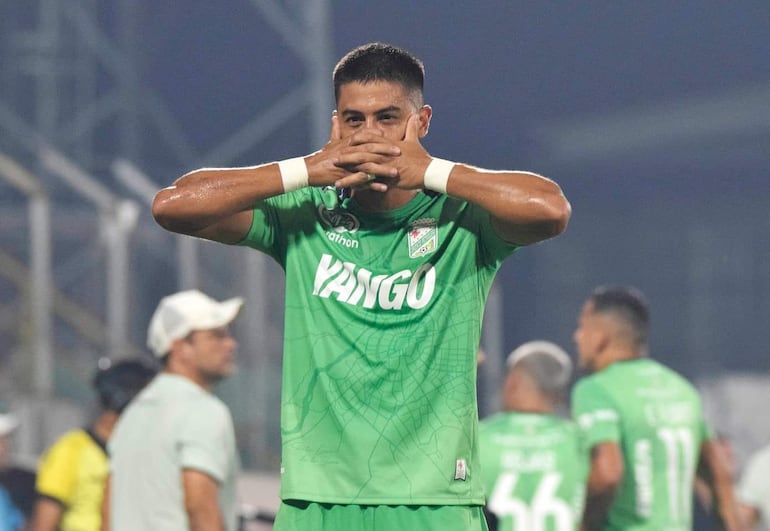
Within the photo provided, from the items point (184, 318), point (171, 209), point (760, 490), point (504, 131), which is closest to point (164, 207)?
point (171, 209)

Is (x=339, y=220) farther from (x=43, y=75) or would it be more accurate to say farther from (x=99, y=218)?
(x=43, y=75)

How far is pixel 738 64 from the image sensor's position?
31.9 ft

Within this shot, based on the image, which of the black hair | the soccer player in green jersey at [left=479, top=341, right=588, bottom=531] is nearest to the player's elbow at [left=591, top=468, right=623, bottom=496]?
the soccer player in green jersey at [left=479, top=341, right=588, bottom=531]

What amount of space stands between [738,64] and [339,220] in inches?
306

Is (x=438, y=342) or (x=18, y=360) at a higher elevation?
(x=18, y=360)

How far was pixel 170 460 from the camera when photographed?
3936mm

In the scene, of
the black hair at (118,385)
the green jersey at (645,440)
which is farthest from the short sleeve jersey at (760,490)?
the black hair at (118,385)

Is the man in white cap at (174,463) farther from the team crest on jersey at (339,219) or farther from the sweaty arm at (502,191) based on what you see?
the sweaty arm at (502,191)

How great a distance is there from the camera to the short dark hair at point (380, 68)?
7.82ft

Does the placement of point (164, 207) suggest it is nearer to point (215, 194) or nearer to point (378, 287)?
point (215, 194)

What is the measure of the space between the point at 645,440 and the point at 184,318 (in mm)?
1548

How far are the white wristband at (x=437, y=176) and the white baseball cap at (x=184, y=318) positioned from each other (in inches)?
79.4

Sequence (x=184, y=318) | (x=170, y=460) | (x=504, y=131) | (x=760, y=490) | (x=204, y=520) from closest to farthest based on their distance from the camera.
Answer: (x=204, y=520), (x=170, y=460), (x=184, y=318), (x=760, y=490), (x=504, y=131)

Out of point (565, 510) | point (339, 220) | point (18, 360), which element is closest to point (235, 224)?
point (339, 220)
